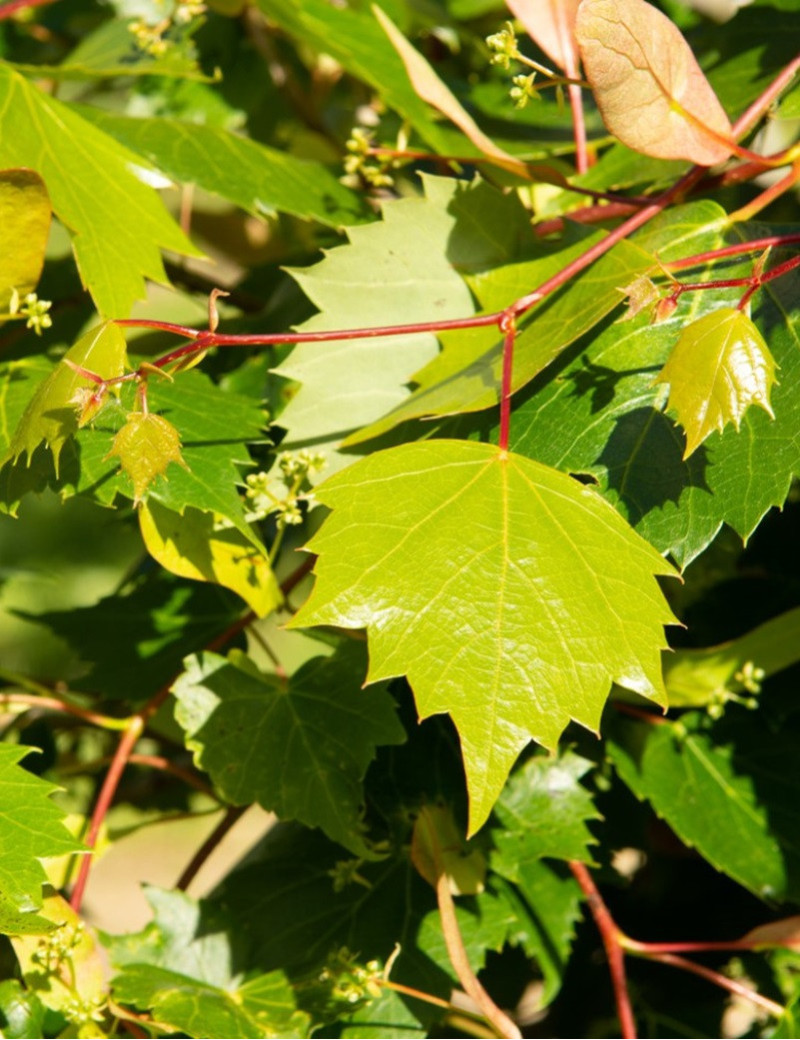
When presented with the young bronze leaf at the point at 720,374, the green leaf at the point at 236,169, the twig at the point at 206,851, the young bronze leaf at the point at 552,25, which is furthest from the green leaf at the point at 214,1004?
the young bronze leaf at the point at 552,25

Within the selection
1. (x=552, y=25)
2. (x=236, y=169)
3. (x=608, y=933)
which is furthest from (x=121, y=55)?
(x=608, y=933)

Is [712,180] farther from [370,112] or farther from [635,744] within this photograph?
[370,112]

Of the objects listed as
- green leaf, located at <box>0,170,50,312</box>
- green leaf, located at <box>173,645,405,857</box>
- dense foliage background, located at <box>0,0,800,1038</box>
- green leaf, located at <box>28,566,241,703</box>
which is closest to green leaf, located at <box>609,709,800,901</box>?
dense foliage background, located at <box>0,0,800,1038</box>

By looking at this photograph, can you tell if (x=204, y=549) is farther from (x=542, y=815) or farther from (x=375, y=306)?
(x=542, y=815)

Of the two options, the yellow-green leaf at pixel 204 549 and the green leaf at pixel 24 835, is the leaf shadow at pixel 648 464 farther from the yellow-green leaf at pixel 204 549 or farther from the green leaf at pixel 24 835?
the green leaf at pixel 24 835

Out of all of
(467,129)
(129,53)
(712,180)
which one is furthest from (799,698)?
(129,53)

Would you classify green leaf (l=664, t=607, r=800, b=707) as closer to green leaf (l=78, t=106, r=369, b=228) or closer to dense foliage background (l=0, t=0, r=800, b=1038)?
dense foliage background (l=0, t=0, r=800, b=1038)
